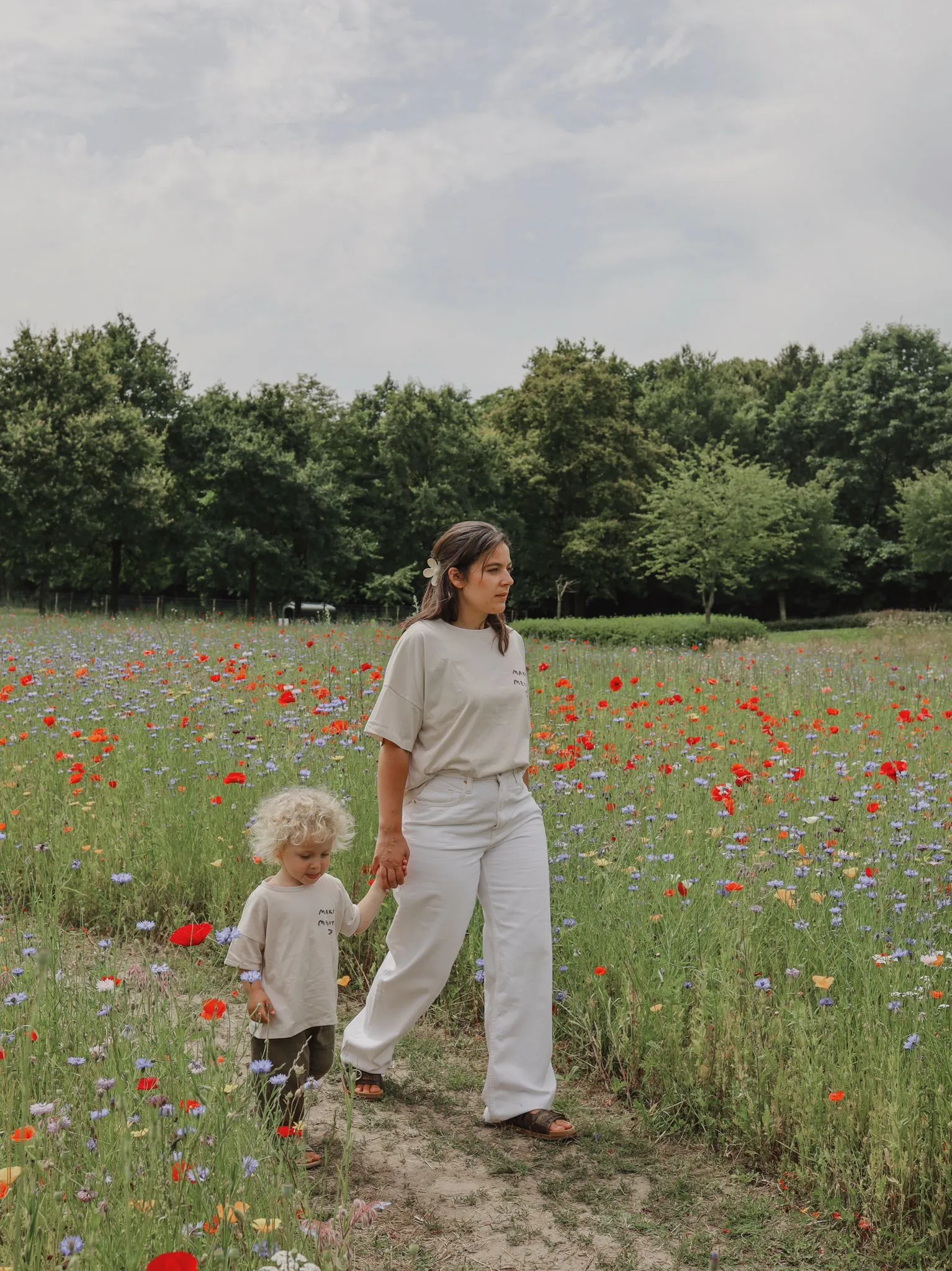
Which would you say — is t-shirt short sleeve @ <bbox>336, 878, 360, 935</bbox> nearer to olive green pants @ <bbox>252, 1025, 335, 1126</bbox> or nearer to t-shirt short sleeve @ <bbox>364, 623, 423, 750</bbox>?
olive green pants @ <bbox>252, 1025, 335, 1126</bbox>

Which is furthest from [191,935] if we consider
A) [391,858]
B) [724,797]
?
[724,797]

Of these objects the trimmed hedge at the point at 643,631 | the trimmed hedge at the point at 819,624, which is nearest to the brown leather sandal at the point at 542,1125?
the trimmed hedge at the point at 643,631

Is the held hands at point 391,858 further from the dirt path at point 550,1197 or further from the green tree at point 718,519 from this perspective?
the green tree at point 718,519

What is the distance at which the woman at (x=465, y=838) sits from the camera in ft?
11.4

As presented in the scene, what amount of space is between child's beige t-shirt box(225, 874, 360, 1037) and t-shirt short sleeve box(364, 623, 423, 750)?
1.90ft

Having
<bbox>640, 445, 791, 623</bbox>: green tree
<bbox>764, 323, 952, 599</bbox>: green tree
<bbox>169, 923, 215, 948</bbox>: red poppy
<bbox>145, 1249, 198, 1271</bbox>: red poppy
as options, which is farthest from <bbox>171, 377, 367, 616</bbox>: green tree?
<bbox>145, 1249, 198, 1271</bbox>: red poppy

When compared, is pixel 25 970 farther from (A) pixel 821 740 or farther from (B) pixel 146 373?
(B) pixel 146 373

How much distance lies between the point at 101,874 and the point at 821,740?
4410mm

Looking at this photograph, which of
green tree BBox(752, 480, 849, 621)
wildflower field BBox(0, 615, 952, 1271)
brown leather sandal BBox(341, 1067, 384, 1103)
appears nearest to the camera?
wildflower field BBox(0, 615, 952, 1271)

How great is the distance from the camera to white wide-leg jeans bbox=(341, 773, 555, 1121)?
347 cm

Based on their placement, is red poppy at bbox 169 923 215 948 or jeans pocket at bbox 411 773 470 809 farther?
jeans pocket at bbox 411 773 470 809

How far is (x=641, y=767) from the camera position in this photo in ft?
19.7

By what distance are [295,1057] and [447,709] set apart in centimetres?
114

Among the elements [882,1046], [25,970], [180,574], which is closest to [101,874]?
[25,970]
